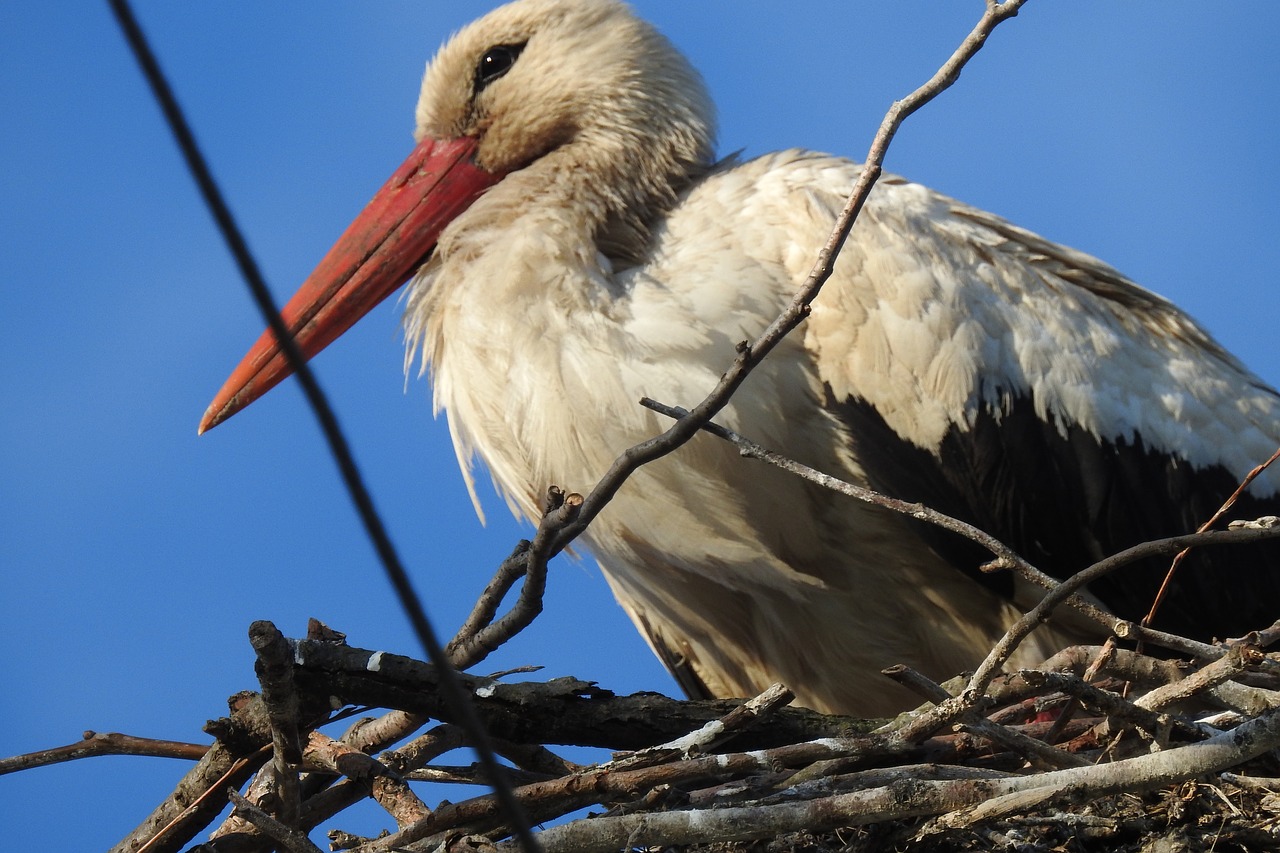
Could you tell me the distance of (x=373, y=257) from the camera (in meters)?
4.03

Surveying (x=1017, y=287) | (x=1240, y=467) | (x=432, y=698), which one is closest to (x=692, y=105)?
(x=1017, y=287)

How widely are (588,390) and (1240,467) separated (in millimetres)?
1608

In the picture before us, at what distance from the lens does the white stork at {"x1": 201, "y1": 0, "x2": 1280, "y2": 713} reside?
336 centimetres

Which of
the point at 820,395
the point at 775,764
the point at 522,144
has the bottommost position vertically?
the point at 775,764

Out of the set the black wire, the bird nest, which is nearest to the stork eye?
the bird nest

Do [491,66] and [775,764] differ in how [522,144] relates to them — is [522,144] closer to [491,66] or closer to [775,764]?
[491,66]

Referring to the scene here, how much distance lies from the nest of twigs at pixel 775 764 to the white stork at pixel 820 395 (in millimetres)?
756

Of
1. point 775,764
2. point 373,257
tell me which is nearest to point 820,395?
point 775,764

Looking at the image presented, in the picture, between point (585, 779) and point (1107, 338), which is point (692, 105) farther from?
point (585, 779)

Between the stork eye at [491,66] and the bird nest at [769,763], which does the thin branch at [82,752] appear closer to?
the bird nest at [769,763]

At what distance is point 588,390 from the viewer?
10.9 feet

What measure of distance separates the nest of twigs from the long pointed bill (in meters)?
1.26

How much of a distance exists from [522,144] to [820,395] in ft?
4.43

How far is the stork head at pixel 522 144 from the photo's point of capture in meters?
3.82
